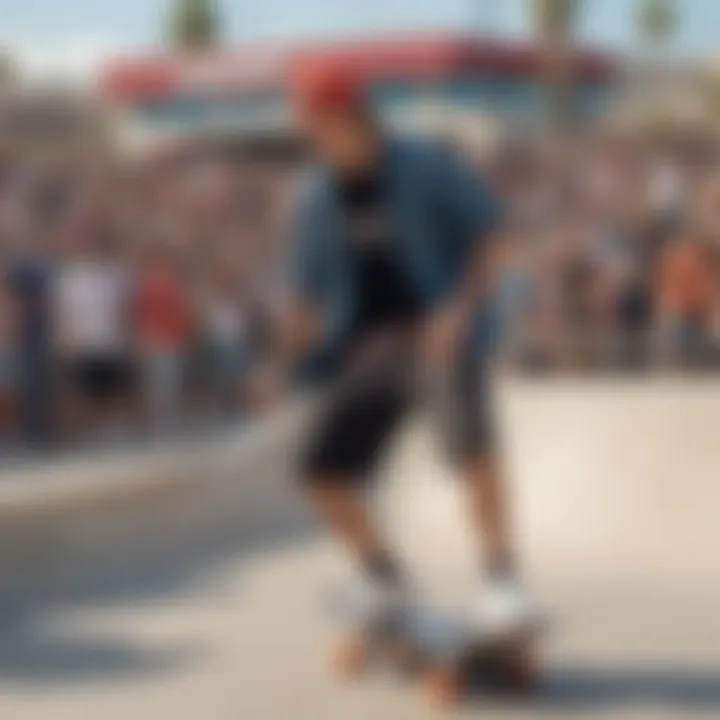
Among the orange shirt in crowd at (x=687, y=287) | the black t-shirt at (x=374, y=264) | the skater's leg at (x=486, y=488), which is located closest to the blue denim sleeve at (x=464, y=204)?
the black t-shirt at (x=374, y=264)

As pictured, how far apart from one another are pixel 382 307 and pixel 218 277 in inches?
142

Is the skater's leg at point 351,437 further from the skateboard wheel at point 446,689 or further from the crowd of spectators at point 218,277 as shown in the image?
the crowd of spectators at point 218,277

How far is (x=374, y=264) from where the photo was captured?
318 centimetres

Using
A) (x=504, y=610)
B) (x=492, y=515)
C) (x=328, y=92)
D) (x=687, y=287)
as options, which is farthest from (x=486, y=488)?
(x=687, y=287)

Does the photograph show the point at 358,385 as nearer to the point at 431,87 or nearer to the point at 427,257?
the point at 427,257

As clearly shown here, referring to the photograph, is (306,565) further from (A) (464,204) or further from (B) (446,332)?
(A) (464,204)

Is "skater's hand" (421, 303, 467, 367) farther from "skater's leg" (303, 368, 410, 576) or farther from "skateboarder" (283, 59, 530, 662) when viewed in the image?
"skater's leg" (303, 368, 410, 576)

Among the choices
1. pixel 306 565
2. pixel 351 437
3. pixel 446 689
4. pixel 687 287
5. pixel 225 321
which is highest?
pixel 687 287

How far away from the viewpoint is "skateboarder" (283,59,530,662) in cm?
310

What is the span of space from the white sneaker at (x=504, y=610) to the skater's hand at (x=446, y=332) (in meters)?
0.43

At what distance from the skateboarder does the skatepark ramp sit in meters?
0.17

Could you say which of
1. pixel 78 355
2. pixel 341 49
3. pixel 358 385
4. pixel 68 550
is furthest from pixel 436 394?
pixel 78 355

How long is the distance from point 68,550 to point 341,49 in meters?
1.52

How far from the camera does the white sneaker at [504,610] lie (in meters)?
3.20
